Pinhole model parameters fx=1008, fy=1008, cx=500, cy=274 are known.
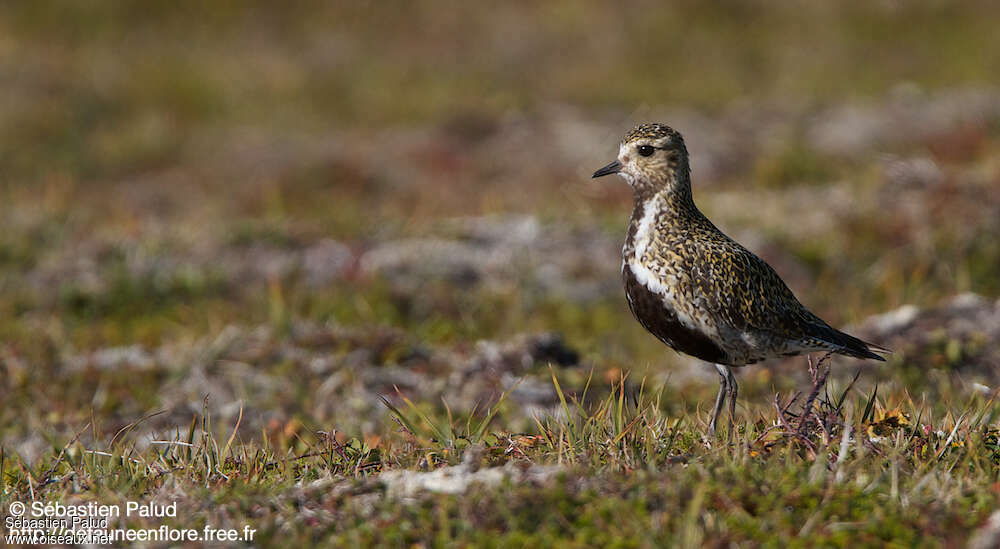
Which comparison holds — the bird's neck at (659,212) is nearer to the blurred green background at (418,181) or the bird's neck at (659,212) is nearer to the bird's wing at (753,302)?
the bird's wing at (753,302)

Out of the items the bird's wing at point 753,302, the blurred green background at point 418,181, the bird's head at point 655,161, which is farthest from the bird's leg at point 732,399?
the bird's head at point 655,161

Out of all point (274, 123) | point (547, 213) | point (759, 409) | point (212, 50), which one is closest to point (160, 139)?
point (274, 123)

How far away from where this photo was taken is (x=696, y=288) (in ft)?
15.9

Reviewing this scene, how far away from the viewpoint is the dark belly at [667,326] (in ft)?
16.0

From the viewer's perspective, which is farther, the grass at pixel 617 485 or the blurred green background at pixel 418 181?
the blurred green background at pixel 418 181

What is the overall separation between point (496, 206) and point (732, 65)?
459 inches

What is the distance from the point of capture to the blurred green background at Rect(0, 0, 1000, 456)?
8258 millimetres

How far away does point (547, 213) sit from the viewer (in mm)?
12125

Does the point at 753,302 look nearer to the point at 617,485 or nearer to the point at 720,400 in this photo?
the point at 720,400

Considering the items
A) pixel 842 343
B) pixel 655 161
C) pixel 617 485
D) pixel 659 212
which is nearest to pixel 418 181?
pixel 655 161

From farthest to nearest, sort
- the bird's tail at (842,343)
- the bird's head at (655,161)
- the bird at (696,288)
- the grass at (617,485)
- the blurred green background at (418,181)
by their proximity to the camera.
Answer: the blurred green background at (418,181) → the bird's head at (655,161) → the bird's tail at (842,343) → the bird at (696,288) → the grass at (617,485)

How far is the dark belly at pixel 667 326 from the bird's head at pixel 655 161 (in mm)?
549

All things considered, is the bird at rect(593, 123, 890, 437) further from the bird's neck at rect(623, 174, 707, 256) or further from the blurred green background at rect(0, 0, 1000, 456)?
the blurred green background at rect(0, 0, 1000, 456)

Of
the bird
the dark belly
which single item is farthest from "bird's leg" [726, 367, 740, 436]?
the dark belly
